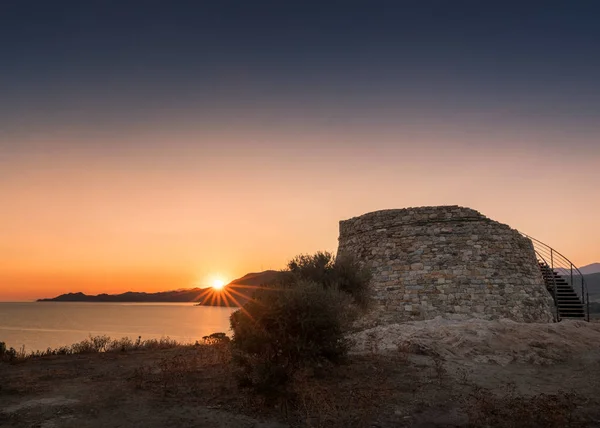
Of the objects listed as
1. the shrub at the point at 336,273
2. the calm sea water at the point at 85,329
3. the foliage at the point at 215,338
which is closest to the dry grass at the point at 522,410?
the shrub at the point at 336,273

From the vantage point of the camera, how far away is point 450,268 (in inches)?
693

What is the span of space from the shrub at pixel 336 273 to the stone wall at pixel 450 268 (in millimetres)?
1984

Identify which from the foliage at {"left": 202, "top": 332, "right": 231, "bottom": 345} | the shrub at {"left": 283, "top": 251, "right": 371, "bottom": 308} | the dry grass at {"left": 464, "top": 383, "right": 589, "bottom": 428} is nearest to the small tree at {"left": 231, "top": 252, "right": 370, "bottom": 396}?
the dry grass at {"left": 464, "top": 383, "right": 589, "bottom": 428}

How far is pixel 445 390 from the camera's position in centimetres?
898

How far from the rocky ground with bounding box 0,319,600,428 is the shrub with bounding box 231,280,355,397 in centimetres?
59

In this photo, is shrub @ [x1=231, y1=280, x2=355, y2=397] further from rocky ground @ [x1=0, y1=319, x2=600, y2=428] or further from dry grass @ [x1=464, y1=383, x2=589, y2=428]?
dry grass @ [x1=464, y1=383, x2=589, y2=428]

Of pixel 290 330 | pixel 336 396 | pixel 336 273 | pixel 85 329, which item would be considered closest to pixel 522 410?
pixel 336 396

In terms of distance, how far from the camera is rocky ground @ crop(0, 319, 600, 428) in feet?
24.6

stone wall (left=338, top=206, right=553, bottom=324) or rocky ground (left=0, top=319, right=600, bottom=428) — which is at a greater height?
stone wall (left=338, top=206, right=553, bottom=324)

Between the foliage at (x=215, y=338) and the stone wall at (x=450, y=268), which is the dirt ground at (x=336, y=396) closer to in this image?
the stone wall at (x=450, y=268)

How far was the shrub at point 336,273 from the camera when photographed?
15148mm

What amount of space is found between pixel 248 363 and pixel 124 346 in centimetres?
1072

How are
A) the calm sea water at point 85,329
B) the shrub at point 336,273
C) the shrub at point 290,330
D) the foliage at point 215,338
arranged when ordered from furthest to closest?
the calm sea water at point 85,329 → the foliage at point 215,338 → the shrub at point 336,273 → the shrub at point 290,330

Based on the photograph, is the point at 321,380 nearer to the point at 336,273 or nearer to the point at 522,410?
the point at 522,410
